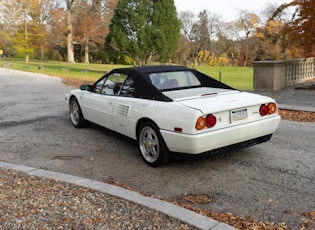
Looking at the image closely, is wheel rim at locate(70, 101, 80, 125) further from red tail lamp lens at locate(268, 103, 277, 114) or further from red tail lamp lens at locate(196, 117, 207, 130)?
red tail lamp lens at locate(268, 103, 277, 114)

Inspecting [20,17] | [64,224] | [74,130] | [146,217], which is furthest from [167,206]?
[20,17]

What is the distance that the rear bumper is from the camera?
158 inches

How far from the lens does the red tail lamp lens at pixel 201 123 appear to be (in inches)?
156

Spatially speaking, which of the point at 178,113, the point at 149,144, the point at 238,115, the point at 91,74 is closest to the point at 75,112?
the point at 149,144

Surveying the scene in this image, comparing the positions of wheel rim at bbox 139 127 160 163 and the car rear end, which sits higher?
the car rear end

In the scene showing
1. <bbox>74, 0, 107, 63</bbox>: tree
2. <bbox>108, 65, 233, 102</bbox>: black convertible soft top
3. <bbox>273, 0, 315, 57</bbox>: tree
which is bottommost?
<bbox>108, 65, 233, 102</bbox>: black convertible soft top

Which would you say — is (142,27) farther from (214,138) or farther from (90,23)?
(90,23)

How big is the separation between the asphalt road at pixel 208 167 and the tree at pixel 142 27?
63.2 ft

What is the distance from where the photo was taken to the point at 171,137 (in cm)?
418

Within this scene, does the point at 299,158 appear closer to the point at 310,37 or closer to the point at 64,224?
the point at 64,224

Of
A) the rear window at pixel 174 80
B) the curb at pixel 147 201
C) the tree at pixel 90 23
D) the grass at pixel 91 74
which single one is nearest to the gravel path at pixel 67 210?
the curb at pixel 147 201

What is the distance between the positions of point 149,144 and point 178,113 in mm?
781

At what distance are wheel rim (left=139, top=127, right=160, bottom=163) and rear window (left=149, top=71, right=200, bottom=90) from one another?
81cm

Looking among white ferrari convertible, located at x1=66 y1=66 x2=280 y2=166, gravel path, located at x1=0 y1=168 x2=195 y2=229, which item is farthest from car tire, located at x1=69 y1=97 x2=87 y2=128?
gravel path, located at x1=0 y1=168 x2=195 y2=229
